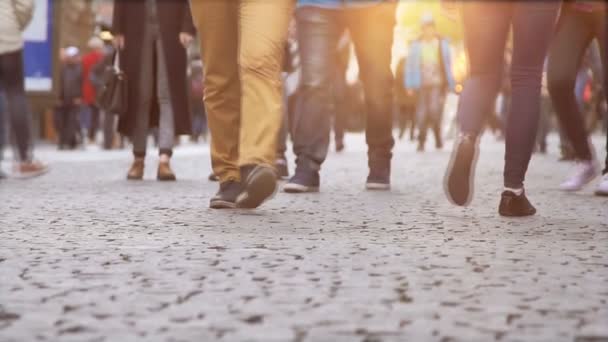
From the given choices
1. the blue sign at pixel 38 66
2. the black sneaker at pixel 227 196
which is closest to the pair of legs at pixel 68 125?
the blue sign at pixel 38 66

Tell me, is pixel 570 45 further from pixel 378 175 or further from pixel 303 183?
pixel 303 183

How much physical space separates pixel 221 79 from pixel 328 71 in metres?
1.32

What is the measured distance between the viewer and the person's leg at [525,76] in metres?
4.73

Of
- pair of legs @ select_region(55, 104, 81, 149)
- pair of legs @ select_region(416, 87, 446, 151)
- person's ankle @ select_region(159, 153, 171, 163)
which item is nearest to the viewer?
person's ankle @ select_region(159, 153, 171, 163)

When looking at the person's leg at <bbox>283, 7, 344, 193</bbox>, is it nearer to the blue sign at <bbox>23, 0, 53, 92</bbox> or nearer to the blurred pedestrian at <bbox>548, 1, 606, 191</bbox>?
the blurred pedestrian at <bbox>548, 1, 606, 191</bbox>

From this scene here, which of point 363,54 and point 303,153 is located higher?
point 363,54

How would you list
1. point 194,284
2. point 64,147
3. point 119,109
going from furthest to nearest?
1. point 64,147
2. point 119,109
3. point 194,284

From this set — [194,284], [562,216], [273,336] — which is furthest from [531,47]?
[273,336]

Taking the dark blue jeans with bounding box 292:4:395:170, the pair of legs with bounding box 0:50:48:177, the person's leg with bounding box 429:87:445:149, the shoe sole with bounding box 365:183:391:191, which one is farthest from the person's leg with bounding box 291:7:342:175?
the person's leg with bounding box 429:87:445:149

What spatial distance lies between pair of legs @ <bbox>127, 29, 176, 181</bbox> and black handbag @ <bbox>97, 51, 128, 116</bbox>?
0.45 ft

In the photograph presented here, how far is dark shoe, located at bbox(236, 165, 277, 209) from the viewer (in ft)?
15.5

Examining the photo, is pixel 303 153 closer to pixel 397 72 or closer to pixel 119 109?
pixel 119 109

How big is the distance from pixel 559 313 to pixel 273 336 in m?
0.71

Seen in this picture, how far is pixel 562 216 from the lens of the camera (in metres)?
4.90
